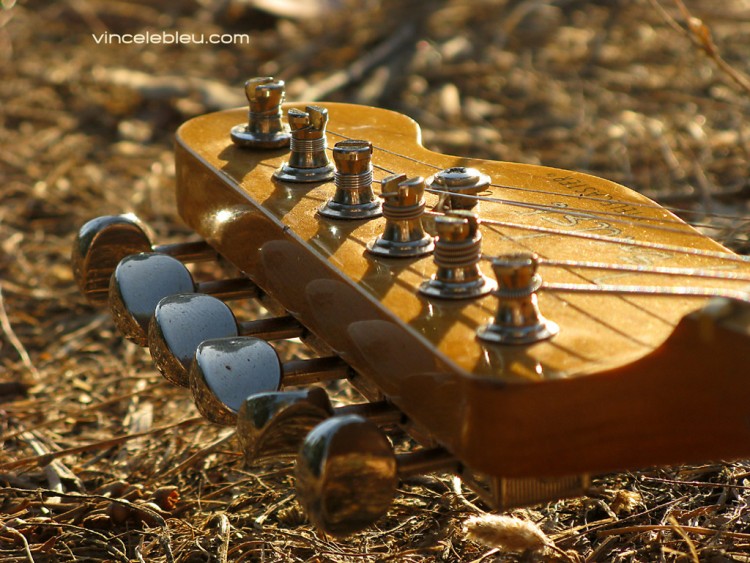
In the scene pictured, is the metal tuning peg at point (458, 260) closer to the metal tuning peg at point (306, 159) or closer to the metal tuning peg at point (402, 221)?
the metal tuning peg at point (402, 221)

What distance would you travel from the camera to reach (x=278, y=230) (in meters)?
1.65

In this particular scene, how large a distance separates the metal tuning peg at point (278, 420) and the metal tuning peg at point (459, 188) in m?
A: 0.37

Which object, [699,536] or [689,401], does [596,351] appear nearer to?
[689,401]

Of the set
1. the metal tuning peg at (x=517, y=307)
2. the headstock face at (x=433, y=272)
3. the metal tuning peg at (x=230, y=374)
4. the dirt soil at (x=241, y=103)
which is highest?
the metal tuning peg at (x=517, y=307)

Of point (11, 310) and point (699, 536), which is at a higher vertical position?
point (699, 536)

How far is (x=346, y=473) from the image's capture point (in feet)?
3.95

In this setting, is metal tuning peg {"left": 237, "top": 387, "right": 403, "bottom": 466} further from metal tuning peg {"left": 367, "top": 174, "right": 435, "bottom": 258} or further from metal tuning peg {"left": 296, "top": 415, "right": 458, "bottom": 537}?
metal tuning peg {"left": 367, "top": 174, "right": 435, "bottom": 258}

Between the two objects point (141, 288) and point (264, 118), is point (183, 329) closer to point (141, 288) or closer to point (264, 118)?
point (141, 288)

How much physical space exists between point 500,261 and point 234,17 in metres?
4.46

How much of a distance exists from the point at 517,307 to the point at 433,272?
22 cm

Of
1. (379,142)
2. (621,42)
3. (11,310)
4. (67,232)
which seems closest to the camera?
(379,142)

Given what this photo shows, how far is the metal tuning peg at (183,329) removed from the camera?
149 centimetres

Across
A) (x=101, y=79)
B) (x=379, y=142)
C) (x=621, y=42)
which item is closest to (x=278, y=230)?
(x=379, y=142)

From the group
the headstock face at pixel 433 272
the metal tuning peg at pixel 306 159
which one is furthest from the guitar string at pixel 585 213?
the metal tuning peg at pixel 306 159
